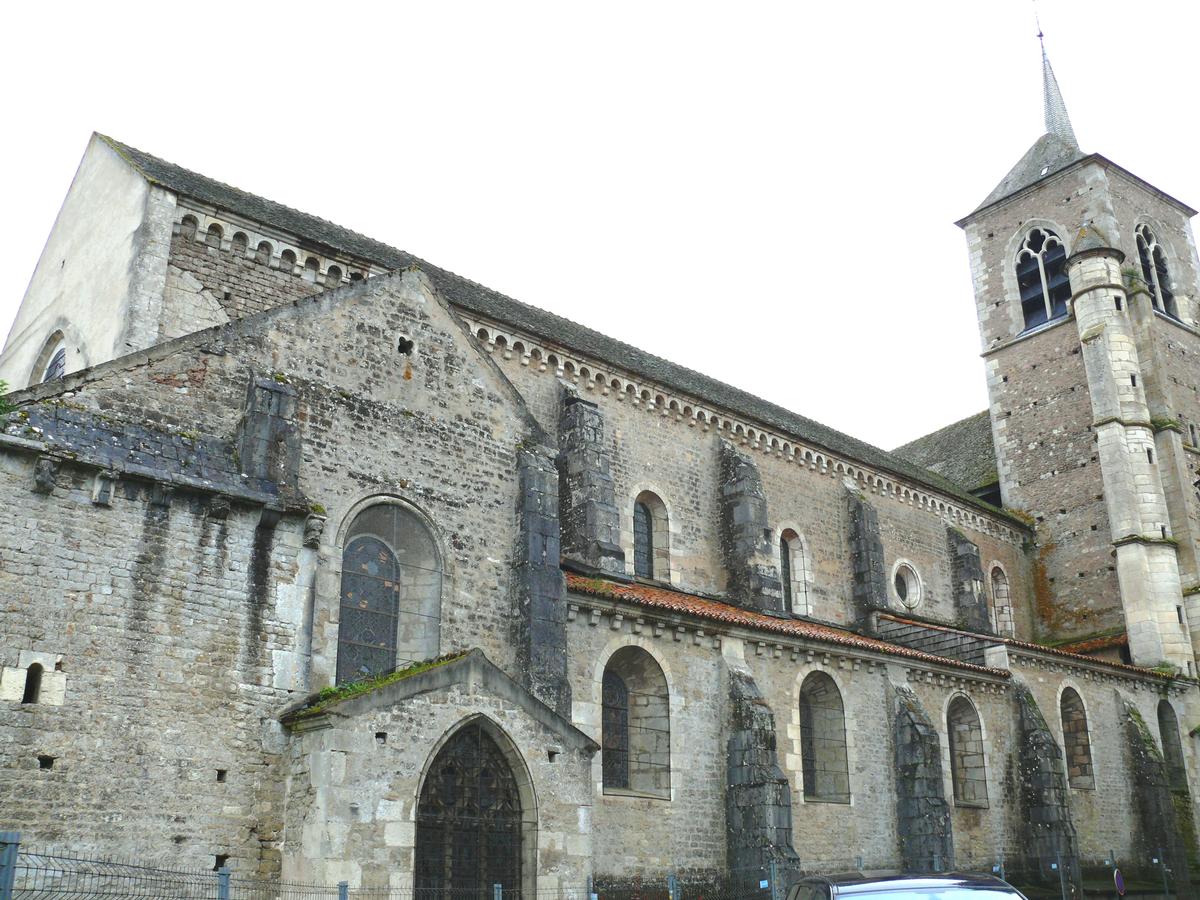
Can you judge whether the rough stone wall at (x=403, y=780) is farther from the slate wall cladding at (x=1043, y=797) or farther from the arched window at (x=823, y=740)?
the slate wall cladding at (x=1043, y=797)

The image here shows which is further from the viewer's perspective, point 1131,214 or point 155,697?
point 1131,214

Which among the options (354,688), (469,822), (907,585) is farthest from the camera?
(907,585)

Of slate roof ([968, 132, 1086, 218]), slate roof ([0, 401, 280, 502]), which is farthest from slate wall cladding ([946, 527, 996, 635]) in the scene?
slate roof ([0, 401, 280, 502])

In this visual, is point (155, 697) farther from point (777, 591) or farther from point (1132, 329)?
point (1132, 329)

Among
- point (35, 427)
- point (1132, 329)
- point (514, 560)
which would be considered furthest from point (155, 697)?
point (1132, 329)

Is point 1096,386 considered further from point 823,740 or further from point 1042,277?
point 823,740

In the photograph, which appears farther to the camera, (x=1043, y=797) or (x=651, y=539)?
(x=1043, y=797)

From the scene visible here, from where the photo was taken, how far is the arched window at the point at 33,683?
11.8 meters

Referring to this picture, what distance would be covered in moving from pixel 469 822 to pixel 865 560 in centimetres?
1713

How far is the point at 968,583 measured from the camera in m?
32.3

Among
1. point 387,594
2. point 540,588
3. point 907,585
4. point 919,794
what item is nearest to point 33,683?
point 387,594

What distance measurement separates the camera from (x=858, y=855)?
2147 cm

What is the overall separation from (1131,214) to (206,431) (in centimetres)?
3559

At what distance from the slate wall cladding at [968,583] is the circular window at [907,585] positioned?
1.95 m
